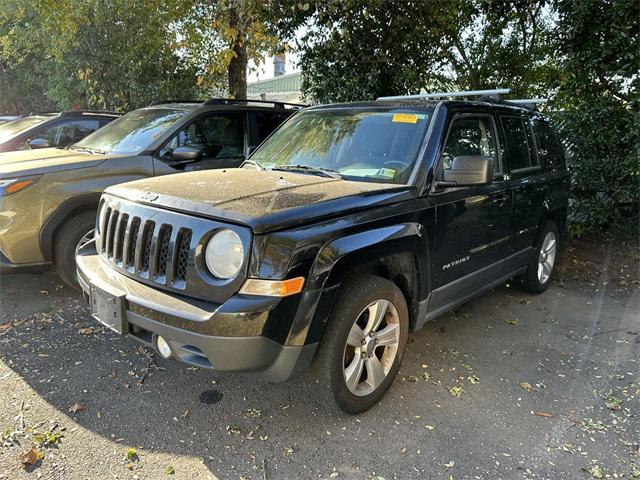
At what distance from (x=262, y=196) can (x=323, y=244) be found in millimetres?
518

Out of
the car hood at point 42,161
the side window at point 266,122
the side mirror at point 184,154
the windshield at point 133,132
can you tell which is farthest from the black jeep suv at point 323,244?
the side window at point 266,122

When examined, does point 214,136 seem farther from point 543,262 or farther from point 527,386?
point 527,386

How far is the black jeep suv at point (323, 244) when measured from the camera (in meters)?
2.47

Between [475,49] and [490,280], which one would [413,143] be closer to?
[490,280]

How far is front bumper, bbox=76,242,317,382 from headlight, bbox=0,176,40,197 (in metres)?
2.09

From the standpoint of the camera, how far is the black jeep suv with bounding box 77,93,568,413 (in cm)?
247

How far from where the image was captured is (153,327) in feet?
8.48

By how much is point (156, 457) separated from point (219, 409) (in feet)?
1.66

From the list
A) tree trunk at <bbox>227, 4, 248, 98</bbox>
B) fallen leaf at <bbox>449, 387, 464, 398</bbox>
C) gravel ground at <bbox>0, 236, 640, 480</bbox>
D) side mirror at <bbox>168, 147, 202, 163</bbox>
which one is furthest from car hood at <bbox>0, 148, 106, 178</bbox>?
tree trunk at <bbox>227, 4, 248, 98</bbox>

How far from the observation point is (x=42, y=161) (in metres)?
4.62

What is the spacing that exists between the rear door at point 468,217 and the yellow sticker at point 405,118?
Result: 259mm

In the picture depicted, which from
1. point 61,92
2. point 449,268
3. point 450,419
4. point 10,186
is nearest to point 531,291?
Answer: point 449,268

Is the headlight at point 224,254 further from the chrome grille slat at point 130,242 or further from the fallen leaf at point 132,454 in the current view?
the fallen leaf at point 132,454

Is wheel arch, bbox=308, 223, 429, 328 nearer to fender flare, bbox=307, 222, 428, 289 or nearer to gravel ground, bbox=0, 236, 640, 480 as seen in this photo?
fender flare, bbox=307, 222, 428, 289
